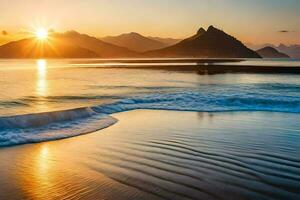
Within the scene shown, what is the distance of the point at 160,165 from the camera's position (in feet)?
28.2

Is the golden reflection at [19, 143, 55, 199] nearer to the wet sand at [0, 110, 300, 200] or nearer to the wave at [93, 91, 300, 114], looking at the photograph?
the wet sand at [0, 110, 300, 200]

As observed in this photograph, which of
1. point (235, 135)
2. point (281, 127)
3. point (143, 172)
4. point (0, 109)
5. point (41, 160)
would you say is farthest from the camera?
point (0, 109)

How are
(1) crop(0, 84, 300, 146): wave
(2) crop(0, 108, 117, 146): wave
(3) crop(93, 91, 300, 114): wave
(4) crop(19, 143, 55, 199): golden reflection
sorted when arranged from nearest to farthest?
(4) crop(19, 143, 55, 199): golden reflection → (2) crop(0, 108, 117, 146): wave → (1) crop(0, 84, 300, 146): wave → (3) crop(93, 91, 300, 114): wave

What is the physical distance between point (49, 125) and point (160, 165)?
289 inches

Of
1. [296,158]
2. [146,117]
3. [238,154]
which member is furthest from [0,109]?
[296,158]

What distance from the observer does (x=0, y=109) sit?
19578 mm

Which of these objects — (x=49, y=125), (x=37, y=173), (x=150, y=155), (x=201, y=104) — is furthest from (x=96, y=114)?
(x=37, y=173)

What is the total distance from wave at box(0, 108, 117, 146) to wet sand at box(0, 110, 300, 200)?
75 centimetres

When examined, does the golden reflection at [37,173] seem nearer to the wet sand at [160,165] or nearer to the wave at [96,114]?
the wet sand at [160,165]

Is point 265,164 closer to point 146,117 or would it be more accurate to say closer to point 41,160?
point 41,160

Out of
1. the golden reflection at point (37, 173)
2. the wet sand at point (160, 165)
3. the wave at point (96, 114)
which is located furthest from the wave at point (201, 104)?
the golden reflection at point (37, 173)

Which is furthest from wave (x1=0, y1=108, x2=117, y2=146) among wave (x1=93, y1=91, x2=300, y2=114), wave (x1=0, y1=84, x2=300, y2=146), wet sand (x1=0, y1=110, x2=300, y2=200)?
wave (x1=93, y1=91, x2=300, y2=114)

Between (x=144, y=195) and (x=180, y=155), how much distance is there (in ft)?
9.69

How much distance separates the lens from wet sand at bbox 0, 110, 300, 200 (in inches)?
274
